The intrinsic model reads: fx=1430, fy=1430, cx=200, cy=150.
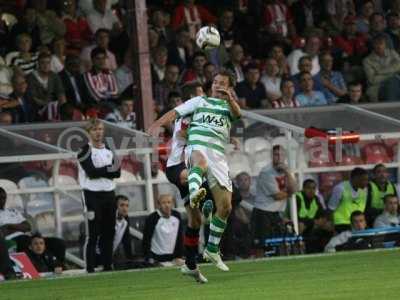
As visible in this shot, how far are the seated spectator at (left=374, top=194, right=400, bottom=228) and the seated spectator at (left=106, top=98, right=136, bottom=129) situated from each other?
149 inches

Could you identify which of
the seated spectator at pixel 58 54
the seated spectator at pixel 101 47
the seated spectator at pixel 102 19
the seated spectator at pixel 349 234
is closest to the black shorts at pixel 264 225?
the seated spectator at pixel 349 234

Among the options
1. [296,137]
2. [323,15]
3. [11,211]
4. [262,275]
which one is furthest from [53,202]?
[323,15]

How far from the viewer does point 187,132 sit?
585 inches

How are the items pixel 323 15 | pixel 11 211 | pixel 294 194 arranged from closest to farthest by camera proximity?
1. pixel 11 211
2. pixel 294 194
3. pixel 323 15

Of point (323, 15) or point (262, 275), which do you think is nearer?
point (262, 275)

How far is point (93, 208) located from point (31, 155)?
5.25 ft

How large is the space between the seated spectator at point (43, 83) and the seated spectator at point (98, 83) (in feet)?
1.60

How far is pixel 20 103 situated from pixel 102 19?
2.80 m

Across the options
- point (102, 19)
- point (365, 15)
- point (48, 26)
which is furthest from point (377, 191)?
point (365, 15)

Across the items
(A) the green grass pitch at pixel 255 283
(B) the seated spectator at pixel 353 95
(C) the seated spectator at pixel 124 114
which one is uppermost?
(B) the seated spectator at pixel 353 95

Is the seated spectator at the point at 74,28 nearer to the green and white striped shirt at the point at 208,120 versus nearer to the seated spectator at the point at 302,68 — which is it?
the seated spectator at the point at 302,68

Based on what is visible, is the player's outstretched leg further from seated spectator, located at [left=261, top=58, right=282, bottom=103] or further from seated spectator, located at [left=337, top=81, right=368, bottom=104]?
seated spectator, located at [left=337, top=81, right=368, bottom=104]

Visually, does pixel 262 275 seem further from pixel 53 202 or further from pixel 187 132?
pixel 53 202

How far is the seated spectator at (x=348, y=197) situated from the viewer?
66.3 ft
